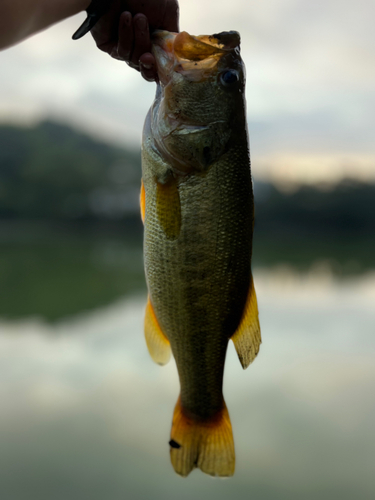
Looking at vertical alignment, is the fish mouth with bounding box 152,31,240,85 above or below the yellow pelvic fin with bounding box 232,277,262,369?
above

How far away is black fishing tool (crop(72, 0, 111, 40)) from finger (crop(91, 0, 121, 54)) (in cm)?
9

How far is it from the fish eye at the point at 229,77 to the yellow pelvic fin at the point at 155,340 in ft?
3.27

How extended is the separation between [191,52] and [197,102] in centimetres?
20

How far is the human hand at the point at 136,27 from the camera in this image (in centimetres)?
178

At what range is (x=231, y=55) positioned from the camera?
181 cm

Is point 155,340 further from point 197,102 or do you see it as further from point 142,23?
point 142,23

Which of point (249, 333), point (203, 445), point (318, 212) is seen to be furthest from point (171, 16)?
point (318, 212)

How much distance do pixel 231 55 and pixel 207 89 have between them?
192 millimetres

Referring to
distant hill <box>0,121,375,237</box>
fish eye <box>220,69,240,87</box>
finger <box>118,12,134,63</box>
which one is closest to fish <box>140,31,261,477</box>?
fish eye <box>220,69,240,87</box>

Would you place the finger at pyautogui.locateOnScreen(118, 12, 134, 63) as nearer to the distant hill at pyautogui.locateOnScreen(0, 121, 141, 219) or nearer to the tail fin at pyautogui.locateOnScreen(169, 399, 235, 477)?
the tail fin at pyautogui.locateOnScreen(169, 399, 235, 477)

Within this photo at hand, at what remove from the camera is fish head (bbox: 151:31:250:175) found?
1.74 meters

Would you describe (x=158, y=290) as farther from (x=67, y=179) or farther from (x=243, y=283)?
(x=67, y=179)

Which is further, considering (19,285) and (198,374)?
(19,285)

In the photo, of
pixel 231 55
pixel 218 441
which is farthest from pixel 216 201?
pixel 218 441
